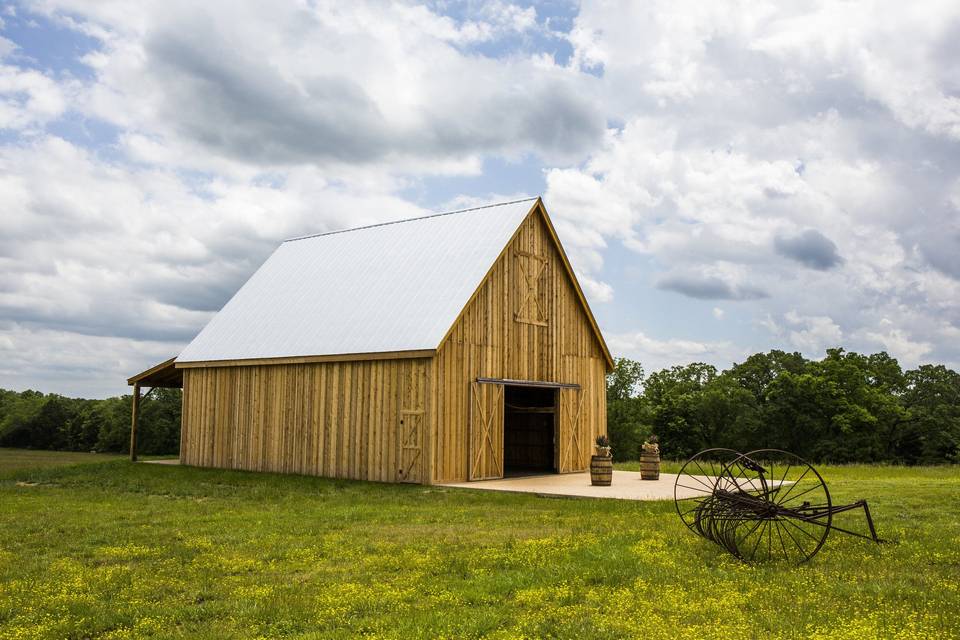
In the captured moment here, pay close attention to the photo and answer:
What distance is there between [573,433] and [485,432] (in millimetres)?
4441

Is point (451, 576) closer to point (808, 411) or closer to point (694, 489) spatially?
point (694, 489)

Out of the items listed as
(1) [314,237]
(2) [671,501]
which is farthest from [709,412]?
(2) [671,501]

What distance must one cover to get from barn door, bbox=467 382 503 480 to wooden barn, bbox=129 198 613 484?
0.05 metres

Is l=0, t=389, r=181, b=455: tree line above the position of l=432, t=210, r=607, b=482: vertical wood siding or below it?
below

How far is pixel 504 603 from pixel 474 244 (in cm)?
1649

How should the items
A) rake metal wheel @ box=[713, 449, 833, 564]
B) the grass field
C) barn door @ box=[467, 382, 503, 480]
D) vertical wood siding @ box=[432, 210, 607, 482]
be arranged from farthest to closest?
barn door @ box=[467, 382, 503, 480] → vertical wood siding @ box=[432, 210, 607, 482] → rake metal wheel @ box=[713, 449, 833, 564] → the grass field

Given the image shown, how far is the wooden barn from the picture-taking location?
70.1 ft

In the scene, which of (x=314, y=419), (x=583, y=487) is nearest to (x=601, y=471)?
(x=583, y=487)

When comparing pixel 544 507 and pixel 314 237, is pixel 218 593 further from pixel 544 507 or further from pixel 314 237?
pixel 314 237

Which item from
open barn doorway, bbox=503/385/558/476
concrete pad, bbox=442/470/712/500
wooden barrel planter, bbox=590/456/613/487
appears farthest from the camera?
open barn doorway, bbox=503/385/558/476

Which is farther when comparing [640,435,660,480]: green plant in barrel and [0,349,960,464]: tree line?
[0,349,960,464]: tree line

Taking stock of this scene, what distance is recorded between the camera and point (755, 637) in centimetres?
730

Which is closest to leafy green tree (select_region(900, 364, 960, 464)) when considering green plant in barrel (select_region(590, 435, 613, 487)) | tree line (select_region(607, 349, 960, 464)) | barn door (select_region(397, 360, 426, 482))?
tree line (select_region(607, 349, 960, 464))

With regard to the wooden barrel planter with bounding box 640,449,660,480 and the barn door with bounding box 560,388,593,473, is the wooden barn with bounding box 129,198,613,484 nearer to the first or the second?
the barn door with bounding box 560,388,593,473
